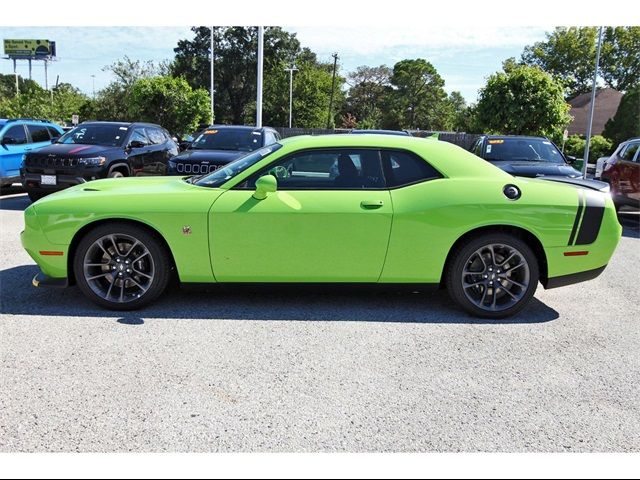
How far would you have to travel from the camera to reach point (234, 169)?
472 cm

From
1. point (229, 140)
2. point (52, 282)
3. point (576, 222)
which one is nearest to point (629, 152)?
point (576, 222)

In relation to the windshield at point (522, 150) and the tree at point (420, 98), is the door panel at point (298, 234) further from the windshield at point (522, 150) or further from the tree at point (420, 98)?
the tree at point (420, 98)

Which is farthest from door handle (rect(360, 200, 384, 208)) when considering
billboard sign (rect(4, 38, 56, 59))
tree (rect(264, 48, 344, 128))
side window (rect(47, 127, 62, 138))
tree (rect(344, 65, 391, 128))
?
billboard sign (rect(4, 38, 56, 59))

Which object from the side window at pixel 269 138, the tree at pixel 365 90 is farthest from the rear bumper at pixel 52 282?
the tree at pixel 365 90

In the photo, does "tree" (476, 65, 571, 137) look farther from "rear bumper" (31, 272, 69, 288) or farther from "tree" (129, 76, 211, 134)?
"rear bumper" (31, 272, 69, 288)

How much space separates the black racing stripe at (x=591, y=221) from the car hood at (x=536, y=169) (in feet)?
13.7

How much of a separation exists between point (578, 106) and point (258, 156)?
6129cm

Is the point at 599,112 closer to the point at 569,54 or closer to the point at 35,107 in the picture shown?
the point at 569,54

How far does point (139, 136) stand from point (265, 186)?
7506mm

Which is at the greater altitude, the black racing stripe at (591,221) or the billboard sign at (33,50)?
the billboard sign at (33,50)

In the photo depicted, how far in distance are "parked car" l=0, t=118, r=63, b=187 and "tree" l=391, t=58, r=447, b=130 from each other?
54.8m

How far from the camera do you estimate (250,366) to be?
3510 millimetres

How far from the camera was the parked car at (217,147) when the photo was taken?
8.66 metres

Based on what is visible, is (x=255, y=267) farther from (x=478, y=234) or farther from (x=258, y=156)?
(x=478, y=234)
